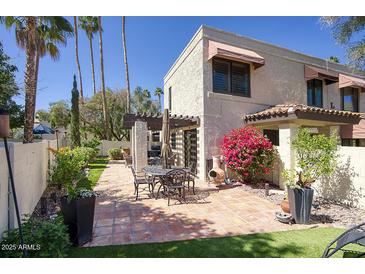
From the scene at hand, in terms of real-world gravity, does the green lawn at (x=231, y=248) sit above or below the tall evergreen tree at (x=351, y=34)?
below

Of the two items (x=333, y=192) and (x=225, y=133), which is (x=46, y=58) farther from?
(x=333, y=192)

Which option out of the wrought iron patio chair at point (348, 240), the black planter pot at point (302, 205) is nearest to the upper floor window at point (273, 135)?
the black planter pot at point (302, 205)

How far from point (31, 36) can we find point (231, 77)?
33.0 ft

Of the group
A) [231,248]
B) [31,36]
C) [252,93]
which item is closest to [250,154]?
[252,93]

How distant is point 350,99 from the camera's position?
54.3ft

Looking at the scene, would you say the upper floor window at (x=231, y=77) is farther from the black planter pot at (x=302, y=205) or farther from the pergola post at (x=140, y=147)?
the black planter pot at (x=302, y=205)

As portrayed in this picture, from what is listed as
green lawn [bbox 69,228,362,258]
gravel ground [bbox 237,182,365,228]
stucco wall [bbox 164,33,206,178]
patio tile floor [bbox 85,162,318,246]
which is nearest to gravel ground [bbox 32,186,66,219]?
patio tile floor [bbox 85,162,318,246]

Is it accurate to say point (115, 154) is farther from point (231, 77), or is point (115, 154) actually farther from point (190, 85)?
point (231, 77)

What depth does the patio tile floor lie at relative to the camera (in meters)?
5.35

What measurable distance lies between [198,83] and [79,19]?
101ft

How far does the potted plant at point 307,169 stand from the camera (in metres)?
5.91

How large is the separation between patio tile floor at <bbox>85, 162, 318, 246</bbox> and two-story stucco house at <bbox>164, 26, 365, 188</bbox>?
3084 millimetres

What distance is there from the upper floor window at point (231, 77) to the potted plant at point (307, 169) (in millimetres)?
5211

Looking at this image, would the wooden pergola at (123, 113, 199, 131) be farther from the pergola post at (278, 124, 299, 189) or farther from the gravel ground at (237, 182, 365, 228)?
the gravel ground at (237, 182, 365, 228)
